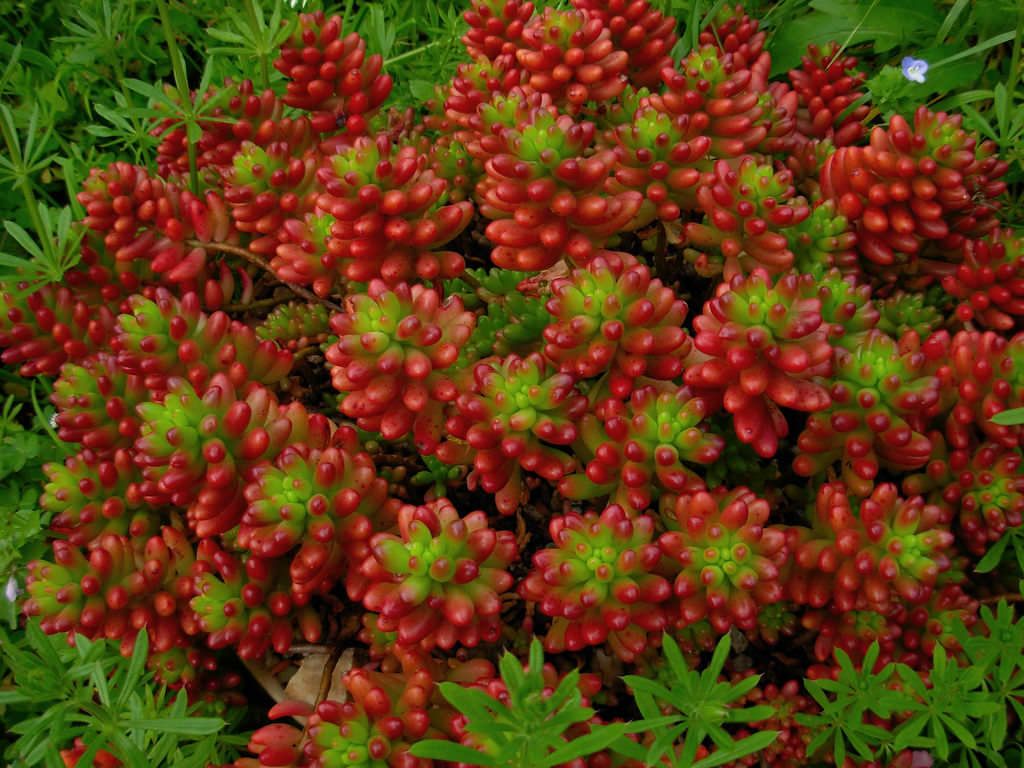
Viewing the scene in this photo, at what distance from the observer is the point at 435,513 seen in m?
Result: 1.80

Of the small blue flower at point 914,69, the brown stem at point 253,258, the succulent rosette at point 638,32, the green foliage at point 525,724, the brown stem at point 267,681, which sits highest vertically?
the small blue flower at point 914,69

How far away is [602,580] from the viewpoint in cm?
173

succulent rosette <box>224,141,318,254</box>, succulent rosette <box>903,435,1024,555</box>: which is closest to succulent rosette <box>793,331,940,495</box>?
succulent rosette <box>903,435,1024,555</box>

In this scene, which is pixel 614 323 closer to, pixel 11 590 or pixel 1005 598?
pixel 1005 598

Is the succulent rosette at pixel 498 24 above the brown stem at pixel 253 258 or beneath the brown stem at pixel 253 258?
above

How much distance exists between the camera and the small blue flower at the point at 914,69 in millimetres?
2719

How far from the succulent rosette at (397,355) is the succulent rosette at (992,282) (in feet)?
4.29

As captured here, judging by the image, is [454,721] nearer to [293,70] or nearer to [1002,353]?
[1002,353]

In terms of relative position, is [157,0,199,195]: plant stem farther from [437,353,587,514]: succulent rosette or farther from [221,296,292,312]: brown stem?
[437,353,587,514]: succulent rosette

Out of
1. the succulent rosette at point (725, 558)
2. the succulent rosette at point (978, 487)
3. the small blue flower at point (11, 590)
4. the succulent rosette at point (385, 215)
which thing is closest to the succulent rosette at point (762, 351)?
the succulent rosette at point (725, 558)

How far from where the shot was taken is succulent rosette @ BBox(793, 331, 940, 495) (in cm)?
186

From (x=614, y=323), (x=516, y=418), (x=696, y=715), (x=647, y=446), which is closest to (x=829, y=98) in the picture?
(x=614, y=323)

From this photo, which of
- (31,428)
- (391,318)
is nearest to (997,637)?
(391,318)

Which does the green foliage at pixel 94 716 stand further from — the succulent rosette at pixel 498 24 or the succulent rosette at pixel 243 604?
the succulent rosette at pixel 498 24
